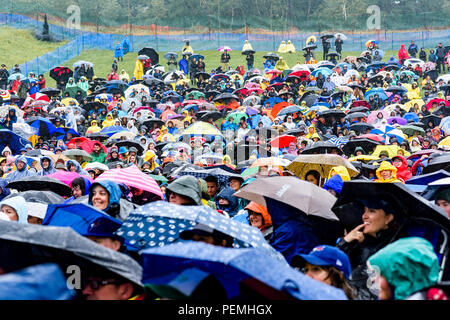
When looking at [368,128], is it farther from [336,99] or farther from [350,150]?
[336,99]

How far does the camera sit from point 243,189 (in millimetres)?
5941

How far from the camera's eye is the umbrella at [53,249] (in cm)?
302

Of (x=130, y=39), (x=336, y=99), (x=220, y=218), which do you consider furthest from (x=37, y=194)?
(x=130, y=39)

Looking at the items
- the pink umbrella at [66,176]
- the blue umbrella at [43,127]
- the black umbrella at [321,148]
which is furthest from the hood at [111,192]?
the blue umbrella at [43,127]

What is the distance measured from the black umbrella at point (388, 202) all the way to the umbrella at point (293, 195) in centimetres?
42

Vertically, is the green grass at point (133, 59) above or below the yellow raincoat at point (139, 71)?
above

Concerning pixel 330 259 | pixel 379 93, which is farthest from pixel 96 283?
pixel 379 93

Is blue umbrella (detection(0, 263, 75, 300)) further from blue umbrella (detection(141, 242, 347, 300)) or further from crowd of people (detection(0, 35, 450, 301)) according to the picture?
blue umbrella (detection(141, 242, 347, 300))

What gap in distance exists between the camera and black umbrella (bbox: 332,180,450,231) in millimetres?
4162

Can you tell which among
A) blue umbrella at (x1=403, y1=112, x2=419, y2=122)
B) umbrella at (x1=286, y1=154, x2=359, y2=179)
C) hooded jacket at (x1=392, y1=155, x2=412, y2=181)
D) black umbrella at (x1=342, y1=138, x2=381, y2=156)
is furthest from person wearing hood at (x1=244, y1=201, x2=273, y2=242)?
blue umbrella at (x1=403, y1=112, x2=419, y2=122)

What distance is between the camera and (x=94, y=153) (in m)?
13.1

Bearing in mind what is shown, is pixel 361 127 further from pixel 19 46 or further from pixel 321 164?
pixel 19 46

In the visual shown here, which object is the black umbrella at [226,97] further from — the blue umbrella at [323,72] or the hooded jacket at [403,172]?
the hooded jacket at [403,172]

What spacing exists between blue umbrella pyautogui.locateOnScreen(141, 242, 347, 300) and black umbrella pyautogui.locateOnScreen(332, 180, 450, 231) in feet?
5.32
